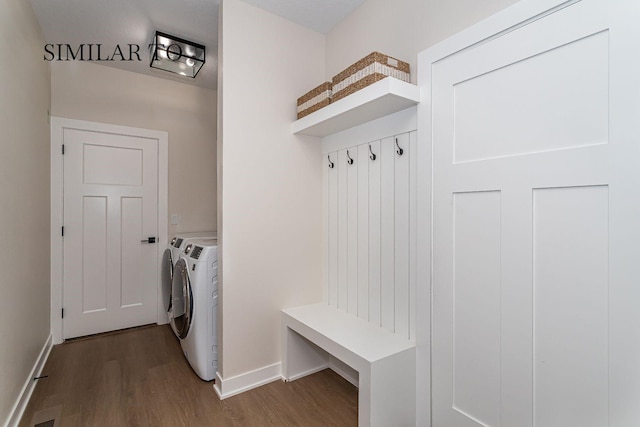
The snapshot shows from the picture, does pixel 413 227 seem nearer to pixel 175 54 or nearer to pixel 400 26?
pixel 400 26

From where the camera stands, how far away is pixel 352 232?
2.14 m

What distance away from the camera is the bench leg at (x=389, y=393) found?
4.95 feet

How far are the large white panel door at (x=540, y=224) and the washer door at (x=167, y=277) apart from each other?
2471mm

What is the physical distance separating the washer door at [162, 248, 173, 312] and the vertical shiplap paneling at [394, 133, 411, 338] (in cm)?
218

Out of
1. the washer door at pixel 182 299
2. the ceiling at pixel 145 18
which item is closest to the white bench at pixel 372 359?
the washer door at pixel 182 299

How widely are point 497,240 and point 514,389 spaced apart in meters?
0.61

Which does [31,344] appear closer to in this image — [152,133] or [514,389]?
[152,133]

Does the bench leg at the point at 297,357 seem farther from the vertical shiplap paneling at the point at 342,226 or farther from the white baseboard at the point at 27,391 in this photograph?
the white baseboard at the point at 27,391

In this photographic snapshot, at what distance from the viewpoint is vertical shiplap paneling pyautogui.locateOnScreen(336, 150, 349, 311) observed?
221cm

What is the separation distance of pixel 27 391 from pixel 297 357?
1681 mm

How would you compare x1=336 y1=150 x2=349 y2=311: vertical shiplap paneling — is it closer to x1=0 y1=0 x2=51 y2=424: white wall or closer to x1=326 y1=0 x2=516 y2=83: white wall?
x1=326 y1=0 x2=516 y2=83: white wall

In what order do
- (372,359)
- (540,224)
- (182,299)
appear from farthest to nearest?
(182,299) → (372,359) → (540,224)

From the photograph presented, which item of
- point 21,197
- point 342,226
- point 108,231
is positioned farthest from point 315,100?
point 108,231

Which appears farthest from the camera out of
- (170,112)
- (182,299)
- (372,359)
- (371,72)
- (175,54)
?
(170,112)
